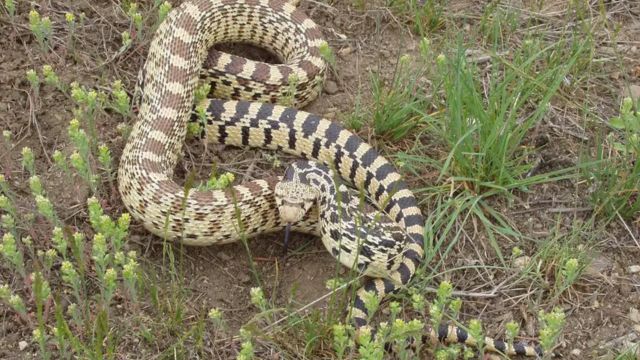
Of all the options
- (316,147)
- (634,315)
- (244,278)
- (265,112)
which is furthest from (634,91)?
(244,278)

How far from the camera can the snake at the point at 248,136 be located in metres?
5.87

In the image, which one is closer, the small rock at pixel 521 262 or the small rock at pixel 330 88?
the small rock at pixel 521 262

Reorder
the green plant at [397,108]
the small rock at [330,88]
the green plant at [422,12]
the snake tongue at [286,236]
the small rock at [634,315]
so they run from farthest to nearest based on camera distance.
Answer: the green plant at [422,12] < the small rock at [330,88] < the green plant at [397,108] < the snake tongue at [286,236] < the small rock at [634,315]

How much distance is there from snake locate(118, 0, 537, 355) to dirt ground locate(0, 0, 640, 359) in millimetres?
200

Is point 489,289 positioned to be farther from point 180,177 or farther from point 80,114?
point 80,114

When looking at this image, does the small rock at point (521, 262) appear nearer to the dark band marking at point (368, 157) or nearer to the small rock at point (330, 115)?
the dark band marking at point (368, 157)

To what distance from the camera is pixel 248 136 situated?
6887mm

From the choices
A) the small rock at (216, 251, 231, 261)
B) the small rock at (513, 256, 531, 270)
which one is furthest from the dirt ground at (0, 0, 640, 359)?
the small rock at (513, 256, 531, 270)

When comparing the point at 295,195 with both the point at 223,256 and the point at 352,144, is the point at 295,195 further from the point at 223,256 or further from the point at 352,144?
the point at 352,144

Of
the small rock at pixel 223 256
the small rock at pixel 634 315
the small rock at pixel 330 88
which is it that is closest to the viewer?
the small rock at pixel 634 315

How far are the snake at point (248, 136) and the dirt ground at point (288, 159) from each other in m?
0.20

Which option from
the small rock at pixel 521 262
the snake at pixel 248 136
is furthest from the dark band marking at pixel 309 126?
the small rock at pixel 521 262

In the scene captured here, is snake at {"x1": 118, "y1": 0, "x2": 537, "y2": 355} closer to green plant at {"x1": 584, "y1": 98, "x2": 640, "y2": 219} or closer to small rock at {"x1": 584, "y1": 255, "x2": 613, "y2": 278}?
small rock at {"x1": 584, "y1": 255, "x2": 613, "y2": 278}

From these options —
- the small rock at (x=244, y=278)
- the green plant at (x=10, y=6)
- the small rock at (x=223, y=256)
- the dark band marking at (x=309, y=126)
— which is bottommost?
the small rock at (x=244, y=278)
